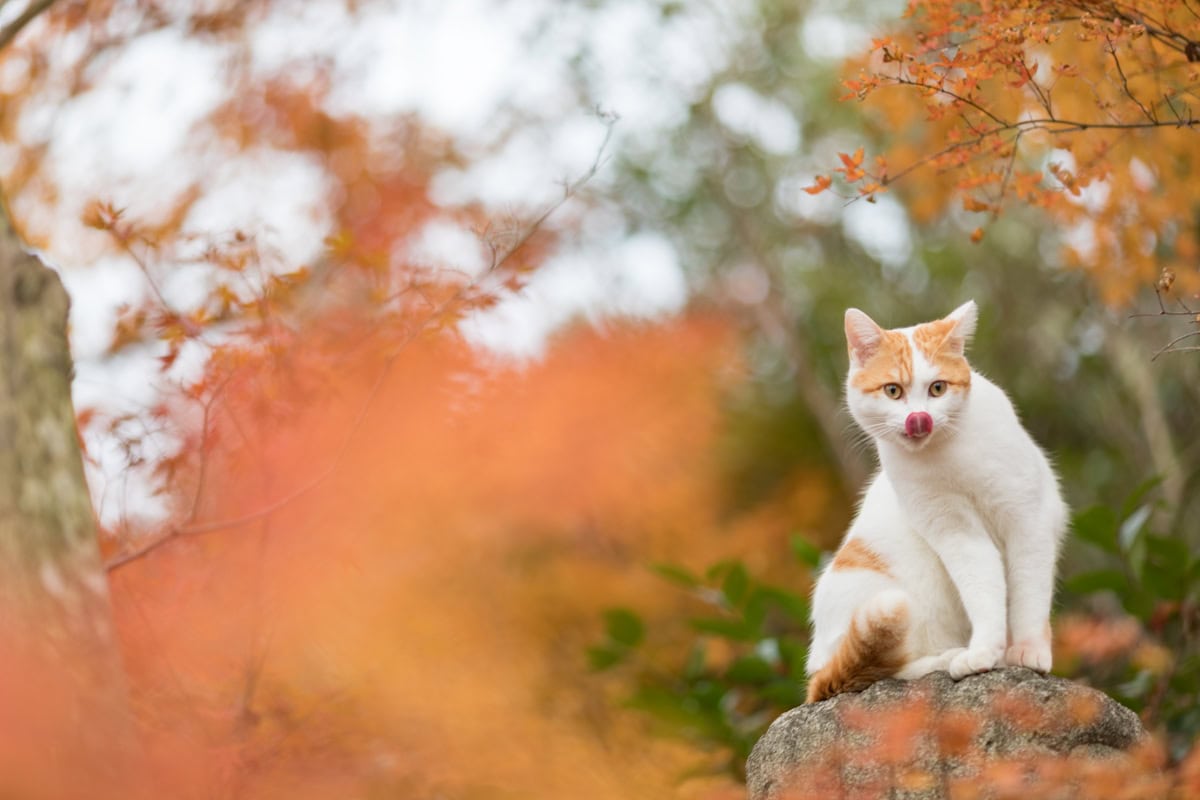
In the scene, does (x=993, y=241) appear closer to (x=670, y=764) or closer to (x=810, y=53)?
(x=810, y=53)

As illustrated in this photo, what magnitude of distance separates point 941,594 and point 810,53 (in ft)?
29.0

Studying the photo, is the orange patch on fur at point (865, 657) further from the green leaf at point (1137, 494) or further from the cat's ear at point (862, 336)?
the green leaf at point (1137, 494)

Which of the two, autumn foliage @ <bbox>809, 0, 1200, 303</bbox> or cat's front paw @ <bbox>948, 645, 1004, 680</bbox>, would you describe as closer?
cat's front paw @ <bbox>948, 645, 1004, 680</bbox>

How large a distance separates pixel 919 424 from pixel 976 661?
1.97 feet

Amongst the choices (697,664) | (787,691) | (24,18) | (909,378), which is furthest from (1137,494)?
(24,18)

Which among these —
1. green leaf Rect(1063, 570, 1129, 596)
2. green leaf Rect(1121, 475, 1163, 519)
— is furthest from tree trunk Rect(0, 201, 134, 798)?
green leaf Rect(1121, 475, 1163, 519)

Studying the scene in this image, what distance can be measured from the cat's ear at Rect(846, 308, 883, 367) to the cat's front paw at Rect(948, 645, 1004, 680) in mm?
758

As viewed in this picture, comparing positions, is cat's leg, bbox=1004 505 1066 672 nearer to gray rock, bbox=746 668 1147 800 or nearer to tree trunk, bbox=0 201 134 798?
gray rock, bbox=746 668 1147 800

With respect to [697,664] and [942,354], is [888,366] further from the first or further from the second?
[697,664]

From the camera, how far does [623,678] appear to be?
9.37m

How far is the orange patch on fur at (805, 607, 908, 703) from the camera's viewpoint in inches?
116

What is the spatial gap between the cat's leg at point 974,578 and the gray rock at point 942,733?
5 cm

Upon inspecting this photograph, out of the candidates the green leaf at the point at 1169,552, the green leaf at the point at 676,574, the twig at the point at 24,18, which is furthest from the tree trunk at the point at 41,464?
the green leaf at the point at 1169,552

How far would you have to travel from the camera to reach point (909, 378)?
2910mm
